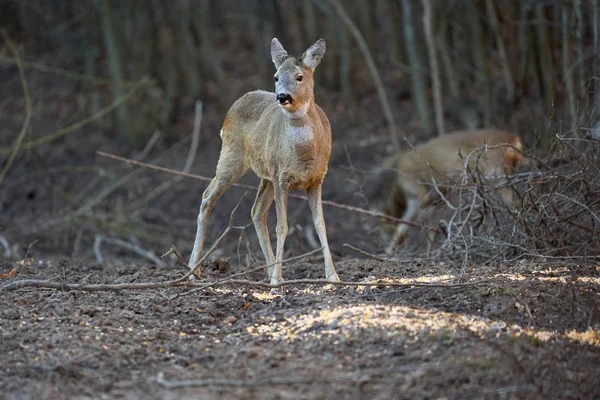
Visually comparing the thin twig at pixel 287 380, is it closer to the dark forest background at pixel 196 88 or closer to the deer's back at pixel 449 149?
the deer's back at pixel 449 149

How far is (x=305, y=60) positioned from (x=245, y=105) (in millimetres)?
958

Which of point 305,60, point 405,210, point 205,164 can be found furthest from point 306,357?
point 205,164

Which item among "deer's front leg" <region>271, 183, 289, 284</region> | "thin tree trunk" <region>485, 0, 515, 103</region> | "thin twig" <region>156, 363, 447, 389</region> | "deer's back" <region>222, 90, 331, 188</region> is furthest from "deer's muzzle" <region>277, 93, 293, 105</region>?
"thin tree trunk" <region>485, 0, 515, 103</region>

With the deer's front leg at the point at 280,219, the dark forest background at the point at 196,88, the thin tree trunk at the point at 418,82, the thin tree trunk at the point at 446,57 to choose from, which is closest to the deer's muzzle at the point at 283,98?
the deer's front leg at the point at 280,219

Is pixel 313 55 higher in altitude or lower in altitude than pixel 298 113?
higher

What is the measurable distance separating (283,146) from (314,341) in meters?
2.00

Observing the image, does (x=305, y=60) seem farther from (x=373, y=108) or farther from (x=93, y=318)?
(x=373, y=108)

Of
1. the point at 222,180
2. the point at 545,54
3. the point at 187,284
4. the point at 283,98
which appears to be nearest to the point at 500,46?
the point at 545,54

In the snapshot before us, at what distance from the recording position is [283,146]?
6406 millimetres

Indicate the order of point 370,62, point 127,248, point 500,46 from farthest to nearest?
point 500,46
point 370,62
point 127,248

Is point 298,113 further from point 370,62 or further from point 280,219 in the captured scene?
point 370,62

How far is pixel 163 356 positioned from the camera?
4750 mm

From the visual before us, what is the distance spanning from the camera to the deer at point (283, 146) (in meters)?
6.30

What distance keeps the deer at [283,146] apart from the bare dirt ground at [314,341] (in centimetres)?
66
